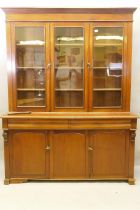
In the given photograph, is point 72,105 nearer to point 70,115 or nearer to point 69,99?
point 69,99

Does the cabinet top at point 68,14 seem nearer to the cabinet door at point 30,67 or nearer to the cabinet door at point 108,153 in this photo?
the cabinet door at point 30,67

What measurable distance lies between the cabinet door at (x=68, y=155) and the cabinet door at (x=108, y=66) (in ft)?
1.55

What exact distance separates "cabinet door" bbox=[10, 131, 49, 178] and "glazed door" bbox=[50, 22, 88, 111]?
0.46 m

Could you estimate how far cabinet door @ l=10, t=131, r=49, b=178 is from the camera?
123 inches

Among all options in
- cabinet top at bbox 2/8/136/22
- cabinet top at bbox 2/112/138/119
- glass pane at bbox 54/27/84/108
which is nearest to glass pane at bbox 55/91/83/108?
glass pane at bbox 54/27/84/108

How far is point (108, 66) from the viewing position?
131 inches

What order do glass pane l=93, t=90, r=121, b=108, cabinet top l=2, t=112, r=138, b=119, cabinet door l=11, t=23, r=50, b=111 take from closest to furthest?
cabinet top l=2, t=112, r=138, b=119 → cabinet door l=11, t=23, r=50, b=111 → glass pane l=93, t=90, r=121, b=108

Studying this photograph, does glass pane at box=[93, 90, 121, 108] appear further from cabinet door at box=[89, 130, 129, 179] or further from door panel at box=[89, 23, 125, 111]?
cabinet door at box=[89, 130, 129, 179]

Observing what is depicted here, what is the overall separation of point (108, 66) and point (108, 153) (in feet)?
3.66

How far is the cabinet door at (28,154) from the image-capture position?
3.14 meters
